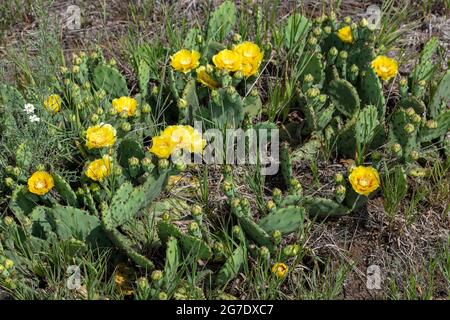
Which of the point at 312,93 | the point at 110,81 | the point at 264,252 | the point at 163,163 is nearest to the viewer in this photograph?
the point at 264,252

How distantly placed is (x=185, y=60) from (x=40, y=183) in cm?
80

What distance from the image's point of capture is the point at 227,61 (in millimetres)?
2809

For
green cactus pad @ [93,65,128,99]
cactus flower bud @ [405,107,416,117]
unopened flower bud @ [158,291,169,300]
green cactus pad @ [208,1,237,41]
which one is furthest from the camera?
green cactus pad @ [208,1,237,41]

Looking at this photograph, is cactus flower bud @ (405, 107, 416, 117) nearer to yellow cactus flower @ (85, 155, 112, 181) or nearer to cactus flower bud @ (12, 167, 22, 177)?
yellow cactus flower @ (85, 155, 112, 181)

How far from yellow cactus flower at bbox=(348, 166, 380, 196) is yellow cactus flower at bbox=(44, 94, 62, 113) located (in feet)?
3.97

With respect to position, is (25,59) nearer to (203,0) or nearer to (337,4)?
(203,0)

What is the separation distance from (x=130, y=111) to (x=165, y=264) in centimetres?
71

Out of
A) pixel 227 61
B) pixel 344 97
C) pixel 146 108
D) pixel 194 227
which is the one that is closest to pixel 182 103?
pixel 146 108

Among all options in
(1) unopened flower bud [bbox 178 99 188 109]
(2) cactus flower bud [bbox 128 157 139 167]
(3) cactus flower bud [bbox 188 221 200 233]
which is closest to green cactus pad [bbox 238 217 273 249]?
(3) cactus flower bud [bbox 188 221 200 233]

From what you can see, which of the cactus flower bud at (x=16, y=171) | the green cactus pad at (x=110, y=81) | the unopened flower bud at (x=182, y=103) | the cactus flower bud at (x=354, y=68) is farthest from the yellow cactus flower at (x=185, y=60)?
the cactus flower bud at (x=16, y=171)

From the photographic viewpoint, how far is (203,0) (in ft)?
11.8

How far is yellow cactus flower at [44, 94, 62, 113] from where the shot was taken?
9.10 ft

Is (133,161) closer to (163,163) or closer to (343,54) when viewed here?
(163,163)
